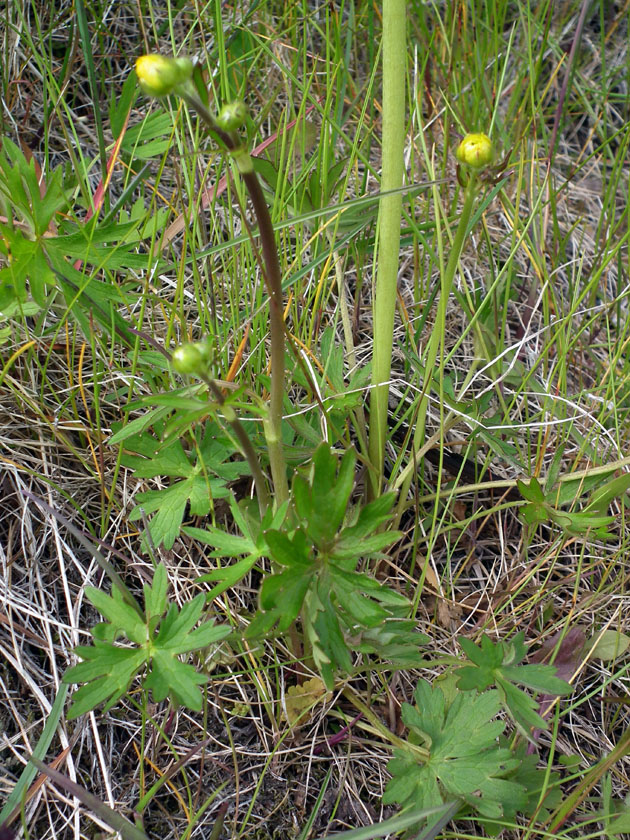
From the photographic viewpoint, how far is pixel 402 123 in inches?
54.6

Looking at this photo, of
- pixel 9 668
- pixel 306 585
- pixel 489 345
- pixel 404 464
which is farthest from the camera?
pixel 489 345

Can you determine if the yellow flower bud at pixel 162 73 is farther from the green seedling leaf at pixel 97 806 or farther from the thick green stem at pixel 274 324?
the green seedling leaf at pixel 97 806

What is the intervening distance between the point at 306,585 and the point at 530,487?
60cm

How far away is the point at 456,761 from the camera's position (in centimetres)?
131

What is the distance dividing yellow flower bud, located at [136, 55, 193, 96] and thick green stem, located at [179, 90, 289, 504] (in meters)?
0.02

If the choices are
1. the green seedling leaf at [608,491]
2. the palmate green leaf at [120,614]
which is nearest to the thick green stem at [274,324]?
the palmate green leaf at [120,614]

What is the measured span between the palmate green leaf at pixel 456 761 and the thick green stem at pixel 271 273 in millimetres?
508

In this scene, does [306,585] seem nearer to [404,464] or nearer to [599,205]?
[404,464]

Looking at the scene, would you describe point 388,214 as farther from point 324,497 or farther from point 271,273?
point 324,497

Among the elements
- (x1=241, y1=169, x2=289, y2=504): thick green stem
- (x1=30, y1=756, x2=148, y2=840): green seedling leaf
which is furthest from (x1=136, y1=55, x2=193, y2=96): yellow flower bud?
(x1=30, y1=756, x2=148, y2=840): green seedling leaf

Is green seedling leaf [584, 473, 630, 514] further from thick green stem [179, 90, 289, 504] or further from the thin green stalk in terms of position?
thick green stem [179, 90, 289, 504]

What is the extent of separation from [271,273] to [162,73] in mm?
319

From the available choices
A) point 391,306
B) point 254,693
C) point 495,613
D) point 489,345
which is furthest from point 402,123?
point 254,693

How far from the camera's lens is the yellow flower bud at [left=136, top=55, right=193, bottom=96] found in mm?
872
